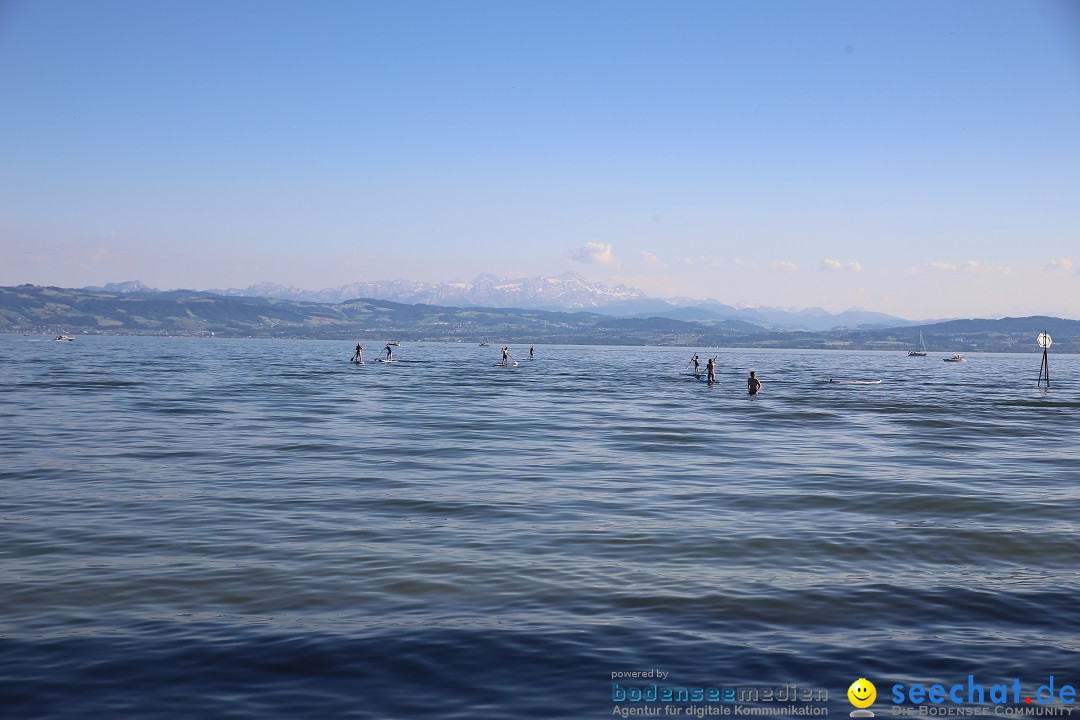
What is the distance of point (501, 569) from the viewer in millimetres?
15031

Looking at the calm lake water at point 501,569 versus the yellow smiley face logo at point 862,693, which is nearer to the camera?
the yellow smiley face logo at point 862,693

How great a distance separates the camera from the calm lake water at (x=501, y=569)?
10000 mm

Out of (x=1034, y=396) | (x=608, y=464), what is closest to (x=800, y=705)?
(x=608, y=464)

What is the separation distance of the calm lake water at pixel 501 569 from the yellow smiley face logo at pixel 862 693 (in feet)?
0.43

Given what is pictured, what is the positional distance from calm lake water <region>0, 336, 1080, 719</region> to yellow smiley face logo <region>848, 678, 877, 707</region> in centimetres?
13

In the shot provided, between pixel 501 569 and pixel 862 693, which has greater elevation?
pixel 862 693

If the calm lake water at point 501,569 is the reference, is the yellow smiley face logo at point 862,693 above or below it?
above

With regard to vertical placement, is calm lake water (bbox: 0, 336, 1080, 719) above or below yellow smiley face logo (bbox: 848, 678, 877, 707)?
below

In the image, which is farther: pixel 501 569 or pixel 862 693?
pixel 501 569

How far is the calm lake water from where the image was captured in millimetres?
10000

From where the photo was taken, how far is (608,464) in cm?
2891

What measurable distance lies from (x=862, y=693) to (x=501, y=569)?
698cm

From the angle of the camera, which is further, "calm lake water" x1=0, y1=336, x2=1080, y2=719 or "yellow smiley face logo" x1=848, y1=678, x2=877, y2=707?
"calm lake water" x1=0, y1=336, x2=1080, y2=719

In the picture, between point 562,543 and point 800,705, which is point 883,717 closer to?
point 800,705
